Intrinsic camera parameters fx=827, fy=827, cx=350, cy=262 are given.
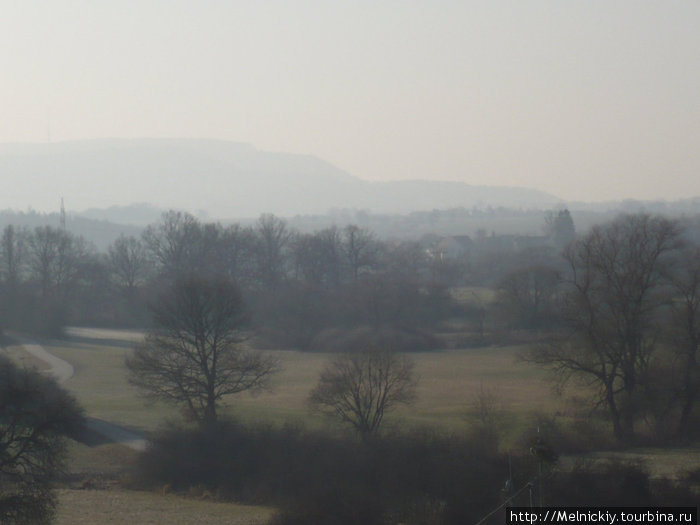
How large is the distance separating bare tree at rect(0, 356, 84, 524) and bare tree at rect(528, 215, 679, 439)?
17.5 metres

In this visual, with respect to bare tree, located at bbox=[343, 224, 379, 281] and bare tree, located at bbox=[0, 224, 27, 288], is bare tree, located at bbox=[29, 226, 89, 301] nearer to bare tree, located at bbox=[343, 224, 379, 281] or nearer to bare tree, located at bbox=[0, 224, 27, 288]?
bare tree, located at bbox=[0, 224, 27, 288]

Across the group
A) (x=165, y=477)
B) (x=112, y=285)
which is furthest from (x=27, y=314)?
(x=165, y=477)

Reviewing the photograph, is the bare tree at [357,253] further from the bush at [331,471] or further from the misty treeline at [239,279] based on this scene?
the bush at [331,471]

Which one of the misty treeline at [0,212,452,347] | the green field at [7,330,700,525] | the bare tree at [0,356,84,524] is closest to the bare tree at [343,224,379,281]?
the misty treeline at [0,212,452,347]

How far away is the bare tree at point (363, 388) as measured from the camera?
1043 inches

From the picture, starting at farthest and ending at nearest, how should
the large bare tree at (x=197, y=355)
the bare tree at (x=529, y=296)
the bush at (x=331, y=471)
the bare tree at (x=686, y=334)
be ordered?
the bare tree at (x=529, y=296)
the large bare tree at (x=197, y=355)
the bare tree at (x=686, y=334)
the bush at (x=331, y=471)

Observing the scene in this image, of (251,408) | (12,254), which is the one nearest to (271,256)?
(12,254)

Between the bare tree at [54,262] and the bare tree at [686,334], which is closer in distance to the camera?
the bare tree at [686,334]

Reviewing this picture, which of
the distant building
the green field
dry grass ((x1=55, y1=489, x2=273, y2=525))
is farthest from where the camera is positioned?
the distant building

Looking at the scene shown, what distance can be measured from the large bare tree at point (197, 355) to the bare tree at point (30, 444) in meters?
9.99

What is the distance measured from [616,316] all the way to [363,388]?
9.82 m

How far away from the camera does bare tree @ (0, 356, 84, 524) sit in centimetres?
1612

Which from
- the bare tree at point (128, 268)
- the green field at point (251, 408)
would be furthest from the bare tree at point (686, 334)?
the bare tree at point (128, 268)

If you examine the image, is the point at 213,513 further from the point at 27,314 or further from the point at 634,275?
the point at 27,314
